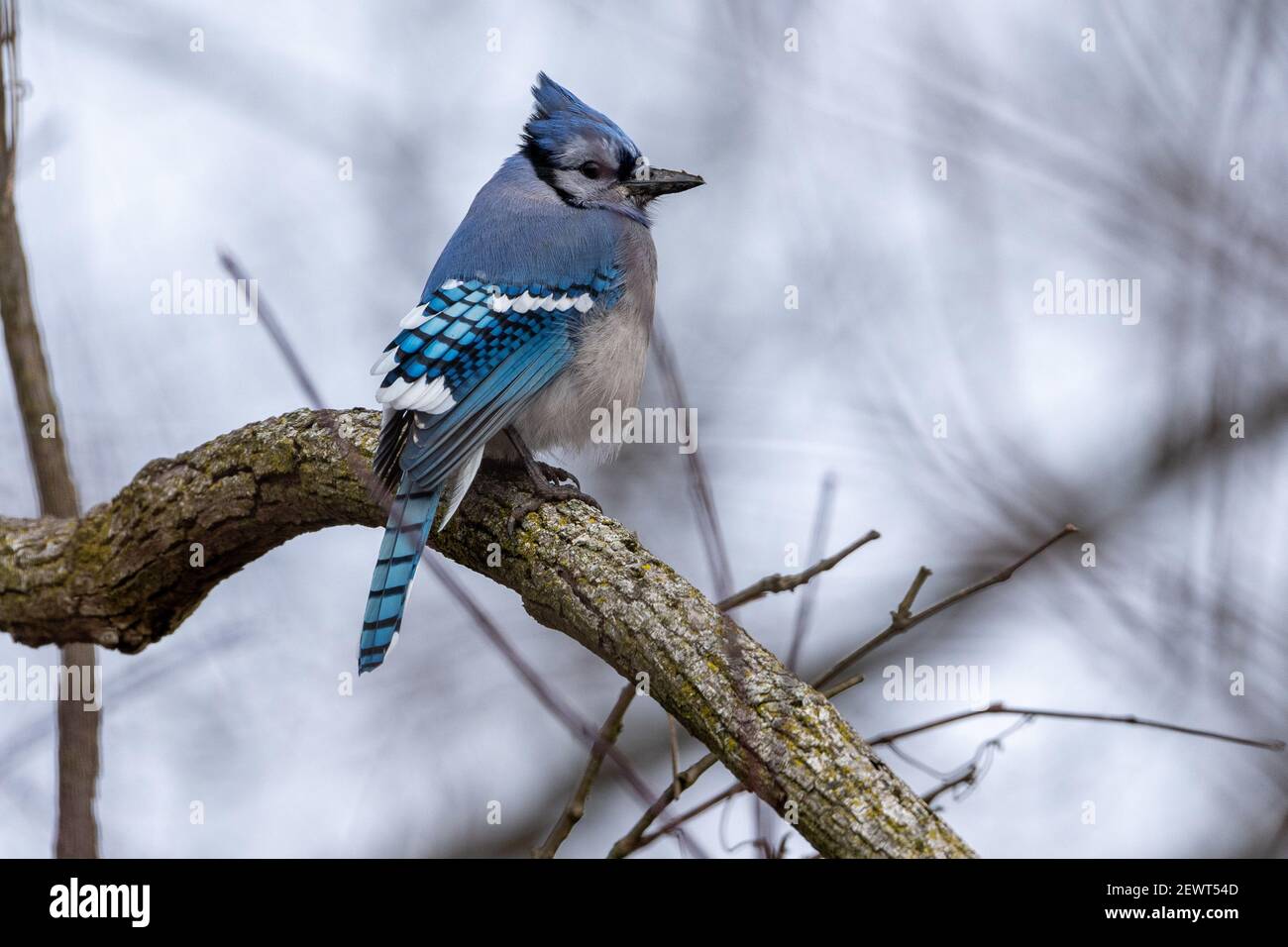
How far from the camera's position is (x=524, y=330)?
3.30 meters

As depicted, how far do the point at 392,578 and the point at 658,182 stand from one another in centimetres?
160

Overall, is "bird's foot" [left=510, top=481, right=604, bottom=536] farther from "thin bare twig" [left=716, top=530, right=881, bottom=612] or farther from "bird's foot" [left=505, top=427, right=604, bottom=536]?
"thin bare twig" [left=716, top=530, right=881, bottom=612]

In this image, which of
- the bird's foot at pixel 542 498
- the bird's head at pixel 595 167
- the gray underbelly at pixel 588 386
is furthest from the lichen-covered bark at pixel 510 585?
the bird's head at pixel 595 167

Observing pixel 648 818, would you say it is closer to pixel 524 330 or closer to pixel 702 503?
pixel 702 503

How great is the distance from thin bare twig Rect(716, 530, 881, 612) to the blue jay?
0.68 metres

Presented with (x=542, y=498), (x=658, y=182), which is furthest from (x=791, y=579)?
(x=658, y=182)

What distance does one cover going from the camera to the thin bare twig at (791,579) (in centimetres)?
199

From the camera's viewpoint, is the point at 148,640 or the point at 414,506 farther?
the point at 148,640

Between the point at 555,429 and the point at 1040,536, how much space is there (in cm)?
163

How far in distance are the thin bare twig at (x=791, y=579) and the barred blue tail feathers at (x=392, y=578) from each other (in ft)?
2.80

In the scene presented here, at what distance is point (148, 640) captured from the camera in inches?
129
